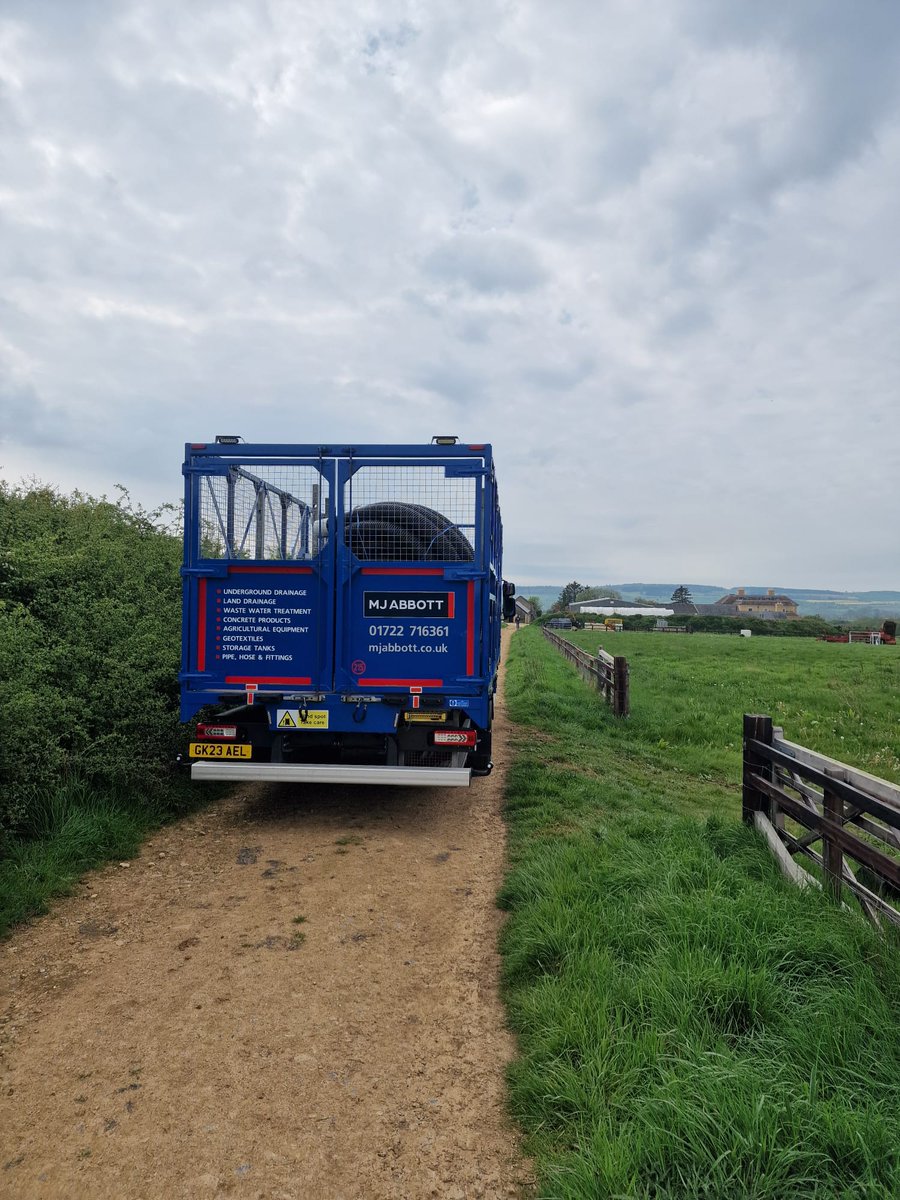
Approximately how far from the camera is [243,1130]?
268 cm

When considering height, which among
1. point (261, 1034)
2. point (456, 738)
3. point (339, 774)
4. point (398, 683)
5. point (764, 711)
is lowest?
point (261, 1034)

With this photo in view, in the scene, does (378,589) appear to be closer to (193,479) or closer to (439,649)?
(439,649)

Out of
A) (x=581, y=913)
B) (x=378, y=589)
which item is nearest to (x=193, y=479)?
(x=378, y=589)

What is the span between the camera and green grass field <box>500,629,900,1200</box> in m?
2.18

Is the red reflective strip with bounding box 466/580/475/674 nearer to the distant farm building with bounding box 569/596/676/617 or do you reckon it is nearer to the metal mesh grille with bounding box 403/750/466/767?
the metal mesh grille with bounding box 403/750/466/767

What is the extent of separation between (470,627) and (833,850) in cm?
331

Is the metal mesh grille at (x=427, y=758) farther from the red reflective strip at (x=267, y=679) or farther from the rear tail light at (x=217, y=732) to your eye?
the rear tail light at (x=217, y=732)

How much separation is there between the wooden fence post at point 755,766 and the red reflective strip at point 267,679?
380 centimetres

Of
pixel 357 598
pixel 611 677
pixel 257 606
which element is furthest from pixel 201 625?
pixel 611 677

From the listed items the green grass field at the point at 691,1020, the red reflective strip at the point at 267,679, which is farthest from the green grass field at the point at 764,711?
the red reflective strip at the point at 267,679

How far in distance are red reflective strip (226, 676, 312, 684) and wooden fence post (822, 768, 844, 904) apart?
4247 millimetres

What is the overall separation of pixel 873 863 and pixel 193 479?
19.6ft

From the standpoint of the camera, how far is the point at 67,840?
211 inches

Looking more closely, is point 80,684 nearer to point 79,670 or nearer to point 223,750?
point 79,670
